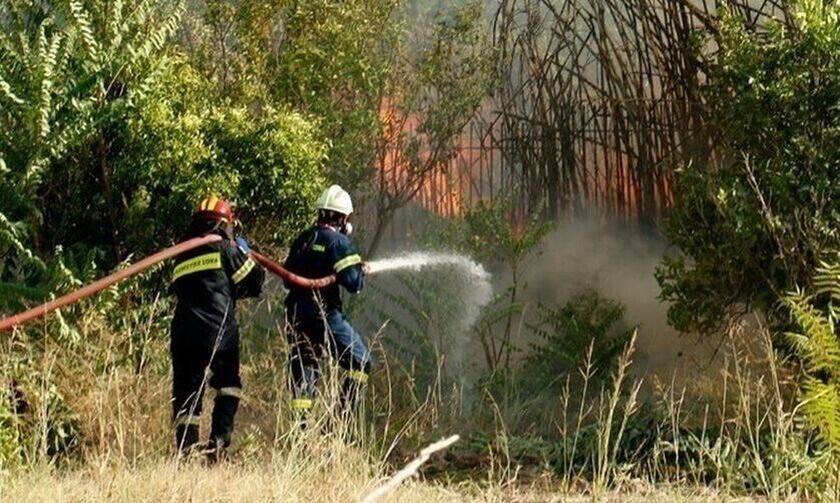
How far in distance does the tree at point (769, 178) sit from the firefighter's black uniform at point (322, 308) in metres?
1.99

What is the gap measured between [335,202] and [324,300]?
59 cm

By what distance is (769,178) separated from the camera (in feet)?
30.5

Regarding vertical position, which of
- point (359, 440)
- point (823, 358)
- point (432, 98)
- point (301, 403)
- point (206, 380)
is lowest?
point (359, 440)

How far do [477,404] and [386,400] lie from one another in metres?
0.81

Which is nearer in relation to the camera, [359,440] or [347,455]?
[347,455]

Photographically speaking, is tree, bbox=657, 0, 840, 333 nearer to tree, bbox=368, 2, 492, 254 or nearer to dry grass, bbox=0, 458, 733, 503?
dry grass, bbox=0, 458, 733, 503

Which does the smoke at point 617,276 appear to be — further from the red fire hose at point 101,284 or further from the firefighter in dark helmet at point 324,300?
the red fire hose at point 101,284

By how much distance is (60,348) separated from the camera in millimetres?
9352

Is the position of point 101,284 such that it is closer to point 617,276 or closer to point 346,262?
point 346,262

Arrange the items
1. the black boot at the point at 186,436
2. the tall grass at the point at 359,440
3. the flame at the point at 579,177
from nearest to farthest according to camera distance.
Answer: the tall grass at the point at 359,440 → the black boot at the point at 186,436 → the flame at the point at 579,177

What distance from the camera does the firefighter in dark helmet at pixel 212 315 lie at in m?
9.12

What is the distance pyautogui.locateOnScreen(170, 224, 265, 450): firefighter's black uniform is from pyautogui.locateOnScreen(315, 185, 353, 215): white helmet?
24.4 inches

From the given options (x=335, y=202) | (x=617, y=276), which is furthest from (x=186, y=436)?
(x=617, y=276)

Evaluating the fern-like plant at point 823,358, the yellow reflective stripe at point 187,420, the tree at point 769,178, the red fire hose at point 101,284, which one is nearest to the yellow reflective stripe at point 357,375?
the yellow reflective stripe at point 187,420
